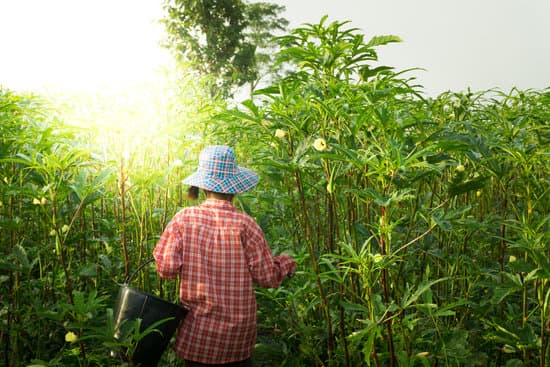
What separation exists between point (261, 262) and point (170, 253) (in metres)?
0.36

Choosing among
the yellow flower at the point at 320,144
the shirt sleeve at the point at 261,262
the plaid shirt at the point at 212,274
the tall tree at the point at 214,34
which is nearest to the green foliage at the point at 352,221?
the yellow flower at the point at 320,144

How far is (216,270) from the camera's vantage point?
1.98 meters

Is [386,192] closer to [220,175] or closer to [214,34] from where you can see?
[220,175]

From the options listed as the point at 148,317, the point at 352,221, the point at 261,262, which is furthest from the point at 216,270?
the point at 352,221

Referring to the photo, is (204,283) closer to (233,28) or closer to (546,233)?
(546,233)

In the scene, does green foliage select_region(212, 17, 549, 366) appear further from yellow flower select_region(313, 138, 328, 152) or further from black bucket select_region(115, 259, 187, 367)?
black bucket select_region(115, 259, 187, 367)

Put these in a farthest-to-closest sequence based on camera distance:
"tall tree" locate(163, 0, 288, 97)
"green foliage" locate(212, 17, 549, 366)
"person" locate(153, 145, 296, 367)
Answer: "tall tree" locate(163, 0, 288, 97)
"person" locate(153, 145, 296, 367)
"green foliage" locate(212, 17, 549, 366)

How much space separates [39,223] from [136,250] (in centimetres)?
56

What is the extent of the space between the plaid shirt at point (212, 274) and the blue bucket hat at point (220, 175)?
93 mm

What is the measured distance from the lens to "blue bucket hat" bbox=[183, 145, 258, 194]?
2027 mm

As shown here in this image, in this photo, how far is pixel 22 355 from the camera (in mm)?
2330

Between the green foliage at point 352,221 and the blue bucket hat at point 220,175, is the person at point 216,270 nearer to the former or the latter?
the blue bucket hat at point 220,175

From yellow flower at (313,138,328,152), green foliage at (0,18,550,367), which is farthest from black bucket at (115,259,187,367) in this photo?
yellow flower at (313,138,328,152)

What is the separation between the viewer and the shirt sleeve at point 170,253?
1.98 meters
